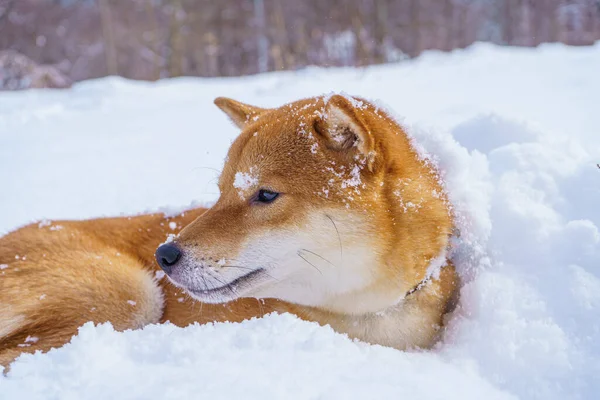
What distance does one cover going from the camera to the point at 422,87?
7.89 metres

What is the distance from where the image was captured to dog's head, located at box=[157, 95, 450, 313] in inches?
94.7

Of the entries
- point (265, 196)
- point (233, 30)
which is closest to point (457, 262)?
point (265, 196)

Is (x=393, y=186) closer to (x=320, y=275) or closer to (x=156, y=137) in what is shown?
(x=320, y=275)

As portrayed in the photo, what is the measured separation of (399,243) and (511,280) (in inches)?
25.0

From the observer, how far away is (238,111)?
3207mm

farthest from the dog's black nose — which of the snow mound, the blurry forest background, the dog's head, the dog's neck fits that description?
the blurry forest background

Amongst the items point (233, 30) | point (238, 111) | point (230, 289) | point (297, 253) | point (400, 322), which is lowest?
point (233, 30)

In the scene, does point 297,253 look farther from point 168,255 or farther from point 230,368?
point 230,368

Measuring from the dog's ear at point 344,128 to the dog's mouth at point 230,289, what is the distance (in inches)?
27.8

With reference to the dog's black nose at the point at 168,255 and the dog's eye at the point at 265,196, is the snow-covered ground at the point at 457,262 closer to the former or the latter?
the dog's black nose at the point at 168,255

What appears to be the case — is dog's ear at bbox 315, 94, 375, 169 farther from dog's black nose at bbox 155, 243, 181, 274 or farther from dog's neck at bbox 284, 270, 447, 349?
dog's black nose at bbox 155, 243, 181, 274

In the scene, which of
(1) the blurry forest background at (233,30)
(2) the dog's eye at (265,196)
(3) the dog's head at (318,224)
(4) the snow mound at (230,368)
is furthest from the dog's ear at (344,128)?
(1) the blurry forest background at (233,30)

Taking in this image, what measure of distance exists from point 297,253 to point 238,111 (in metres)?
1.17

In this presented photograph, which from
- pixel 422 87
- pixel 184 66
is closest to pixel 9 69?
pixel 184 66
